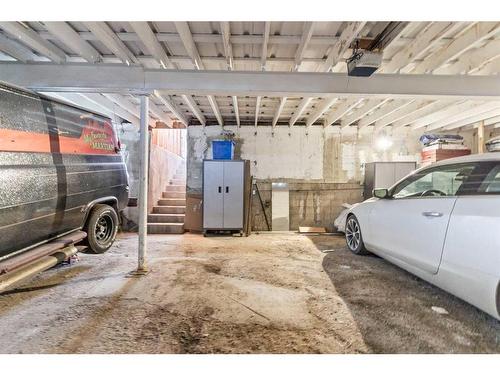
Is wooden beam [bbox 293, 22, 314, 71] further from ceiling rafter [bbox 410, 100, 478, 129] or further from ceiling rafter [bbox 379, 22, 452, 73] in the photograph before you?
ceiling rafter [bbox 410, 100, 478, 129]

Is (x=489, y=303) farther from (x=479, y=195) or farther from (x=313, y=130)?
(x=313, y=130)

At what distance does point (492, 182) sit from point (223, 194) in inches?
187

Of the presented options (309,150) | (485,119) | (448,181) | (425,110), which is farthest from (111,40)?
(485,119)

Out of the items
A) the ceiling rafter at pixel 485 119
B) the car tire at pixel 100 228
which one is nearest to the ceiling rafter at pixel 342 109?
the ceiling rafter at pixel 485 119

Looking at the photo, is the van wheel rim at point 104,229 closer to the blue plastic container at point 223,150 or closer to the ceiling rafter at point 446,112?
the blue plastic container at point 223,150

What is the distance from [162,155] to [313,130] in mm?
4289

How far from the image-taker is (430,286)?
117 inches

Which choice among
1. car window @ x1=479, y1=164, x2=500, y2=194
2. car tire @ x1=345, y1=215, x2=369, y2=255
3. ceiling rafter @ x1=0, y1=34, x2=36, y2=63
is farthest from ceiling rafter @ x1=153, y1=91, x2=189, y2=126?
car window @ x1=479, y1=164, x2=500, y2=194

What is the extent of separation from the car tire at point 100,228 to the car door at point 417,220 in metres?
3.67

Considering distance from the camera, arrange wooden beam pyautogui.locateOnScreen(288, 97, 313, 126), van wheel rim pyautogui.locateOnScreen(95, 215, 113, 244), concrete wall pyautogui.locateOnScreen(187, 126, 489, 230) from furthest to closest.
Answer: concrete wall pyautogui.locateOnScreen(187, 126, 489, 230)
wooden beam pyautogui.locateOnScreen(288, 97, 313, 126)
van wheel rim pyautogui.locateOnScreen(95, 215, 113, 244)

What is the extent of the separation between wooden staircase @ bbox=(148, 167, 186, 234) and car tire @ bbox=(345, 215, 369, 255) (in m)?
3.79

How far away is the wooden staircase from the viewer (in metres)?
6.27

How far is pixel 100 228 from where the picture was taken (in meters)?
3.76

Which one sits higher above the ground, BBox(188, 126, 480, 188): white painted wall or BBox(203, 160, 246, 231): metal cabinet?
BBox(188, 126, 480, 188): white painted wall
